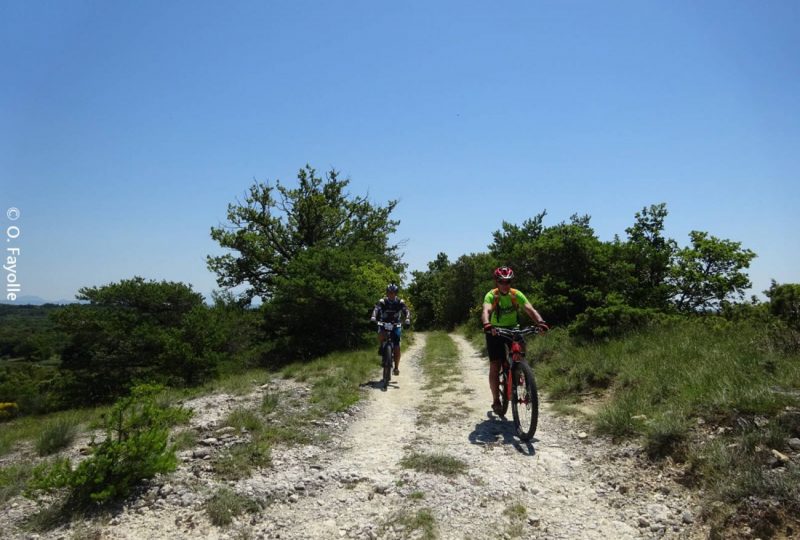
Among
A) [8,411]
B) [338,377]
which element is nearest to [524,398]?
[338,377]

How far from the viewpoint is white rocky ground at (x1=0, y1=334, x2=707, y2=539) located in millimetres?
3750

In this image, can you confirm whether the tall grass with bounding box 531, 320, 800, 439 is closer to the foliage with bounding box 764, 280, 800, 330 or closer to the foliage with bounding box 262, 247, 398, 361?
the foliage with bounding box 764, 280, 800, 330

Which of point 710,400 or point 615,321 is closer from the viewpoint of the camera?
point 710,400

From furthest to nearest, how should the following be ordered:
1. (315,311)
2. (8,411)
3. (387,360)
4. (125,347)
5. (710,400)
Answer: (8,411)
(315,311)
(125,347)
(387,360)
(710,400)

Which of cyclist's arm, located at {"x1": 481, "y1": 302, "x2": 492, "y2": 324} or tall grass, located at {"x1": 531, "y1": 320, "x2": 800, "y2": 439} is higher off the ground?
cyclist's arm, located at {"x1": 481, "y1": 302, "x2": 492, "y2": 324}

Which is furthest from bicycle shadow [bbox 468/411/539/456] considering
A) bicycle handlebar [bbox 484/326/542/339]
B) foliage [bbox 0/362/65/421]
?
foliage [bbox 0/362/65/421]

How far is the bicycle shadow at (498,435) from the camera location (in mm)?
5534

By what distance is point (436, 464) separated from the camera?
493 centimetres

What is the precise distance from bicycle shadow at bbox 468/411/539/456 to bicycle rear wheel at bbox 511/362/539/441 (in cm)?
13

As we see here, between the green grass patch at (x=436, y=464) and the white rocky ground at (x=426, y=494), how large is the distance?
0.33 feet

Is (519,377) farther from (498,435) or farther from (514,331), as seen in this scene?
(498,435)

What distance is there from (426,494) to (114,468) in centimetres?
306

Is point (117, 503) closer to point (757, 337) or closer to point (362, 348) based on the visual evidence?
point (757, 337)

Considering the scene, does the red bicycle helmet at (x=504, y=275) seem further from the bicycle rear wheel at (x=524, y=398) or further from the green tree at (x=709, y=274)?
the green tree at (x=709, y=274)
